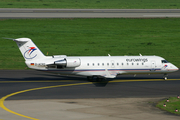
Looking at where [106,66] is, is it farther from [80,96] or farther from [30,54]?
[30,54]

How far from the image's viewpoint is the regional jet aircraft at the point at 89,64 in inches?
1535

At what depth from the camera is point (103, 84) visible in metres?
39.5

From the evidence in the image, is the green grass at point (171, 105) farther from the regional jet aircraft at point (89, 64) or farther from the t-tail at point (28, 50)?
the t-tail at point (28, 50)

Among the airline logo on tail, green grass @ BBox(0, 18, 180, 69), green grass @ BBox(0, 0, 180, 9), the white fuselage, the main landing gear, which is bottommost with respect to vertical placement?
the main landing gear

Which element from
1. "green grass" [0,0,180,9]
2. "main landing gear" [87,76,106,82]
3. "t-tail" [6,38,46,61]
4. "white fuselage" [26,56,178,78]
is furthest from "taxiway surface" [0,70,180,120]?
"green grass" [0,0,180,9]

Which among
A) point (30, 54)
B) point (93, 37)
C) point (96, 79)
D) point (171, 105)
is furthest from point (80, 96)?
point (93, 37)

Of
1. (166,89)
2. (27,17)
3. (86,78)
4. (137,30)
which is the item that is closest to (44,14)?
(27,17)

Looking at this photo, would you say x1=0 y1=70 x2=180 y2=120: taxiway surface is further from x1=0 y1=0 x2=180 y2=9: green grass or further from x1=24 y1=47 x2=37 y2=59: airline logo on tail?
x1=0 y1=0 x2=180 y2=9: green grass

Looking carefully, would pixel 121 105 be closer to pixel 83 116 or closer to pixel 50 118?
pixel 83 116

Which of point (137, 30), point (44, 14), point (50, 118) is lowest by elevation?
point (50, 118)

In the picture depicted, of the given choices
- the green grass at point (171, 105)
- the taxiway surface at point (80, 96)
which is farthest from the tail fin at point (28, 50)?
the green grass at point (171, 105)

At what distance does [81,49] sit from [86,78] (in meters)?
19.1

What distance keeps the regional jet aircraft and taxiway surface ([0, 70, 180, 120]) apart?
1438mm

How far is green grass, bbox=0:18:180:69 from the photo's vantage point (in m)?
59.5
